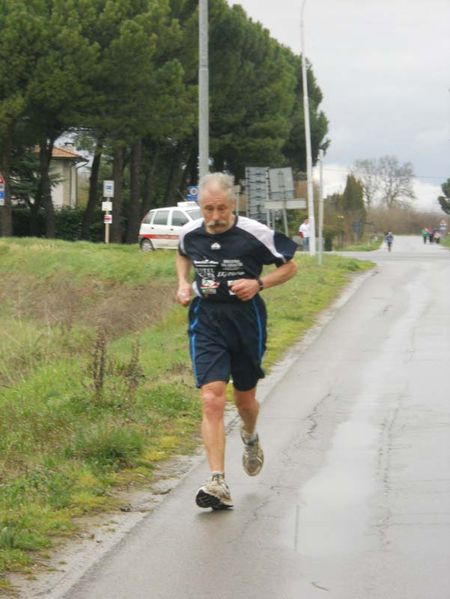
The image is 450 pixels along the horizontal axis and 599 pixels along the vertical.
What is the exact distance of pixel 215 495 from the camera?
23.6ft

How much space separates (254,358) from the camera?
7551 millimetres

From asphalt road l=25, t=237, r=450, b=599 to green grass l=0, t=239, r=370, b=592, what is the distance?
0.48 metres

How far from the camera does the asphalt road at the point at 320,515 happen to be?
577 centimetres

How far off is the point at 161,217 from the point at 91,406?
101ft

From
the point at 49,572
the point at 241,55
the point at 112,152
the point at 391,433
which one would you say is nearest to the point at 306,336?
the point at 391,433

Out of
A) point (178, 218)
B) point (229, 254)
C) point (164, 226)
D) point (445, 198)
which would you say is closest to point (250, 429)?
point (229, 254)

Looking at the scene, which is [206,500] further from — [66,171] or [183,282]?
[66,171]

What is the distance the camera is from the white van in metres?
40.6

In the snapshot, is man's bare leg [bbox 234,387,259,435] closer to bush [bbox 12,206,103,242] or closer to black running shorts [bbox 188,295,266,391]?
black running shorts [bbox 188,295,266,391]

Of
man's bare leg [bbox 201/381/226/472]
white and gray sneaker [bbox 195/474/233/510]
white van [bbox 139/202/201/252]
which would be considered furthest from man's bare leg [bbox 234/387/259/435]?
white van [bbox 139/202/201/252]

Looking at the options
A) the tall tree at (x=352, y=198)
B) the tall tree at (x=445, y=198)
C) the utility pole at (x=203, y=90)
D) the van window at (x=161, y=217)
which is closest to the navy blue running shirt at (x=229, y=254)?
the utility pole at (x=203, y=90)

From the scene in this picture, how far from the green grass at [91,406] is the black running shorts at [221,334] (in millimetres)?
1047

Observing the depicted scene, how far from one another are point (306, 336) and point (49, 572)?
1201cm

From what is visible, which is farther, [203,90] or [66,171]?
[66,171]
